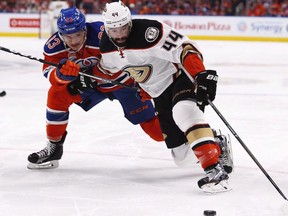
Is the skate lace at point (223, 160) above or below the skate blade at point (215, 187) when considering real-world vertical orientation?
below

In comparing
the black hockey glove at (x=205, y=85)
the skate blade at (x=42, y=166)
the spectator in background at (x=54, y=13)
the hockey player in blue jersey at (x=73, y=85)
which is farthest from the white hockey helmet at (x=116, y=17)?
the spectator in background at (x=54, y=13)

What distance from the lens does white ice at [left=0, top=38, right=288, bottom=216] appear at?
101 inches

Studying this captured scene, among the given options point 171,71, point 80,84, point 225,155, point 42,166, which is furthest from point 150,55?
point 42,166

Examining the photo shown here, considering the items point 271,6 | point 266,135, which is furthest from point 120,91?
point 271,6

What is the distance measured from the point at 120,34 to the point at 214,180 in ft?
2.53

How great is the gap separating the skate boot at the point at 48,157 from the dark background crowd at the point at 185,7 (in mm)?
10411

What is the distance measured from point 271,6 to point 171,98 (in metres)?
11.1

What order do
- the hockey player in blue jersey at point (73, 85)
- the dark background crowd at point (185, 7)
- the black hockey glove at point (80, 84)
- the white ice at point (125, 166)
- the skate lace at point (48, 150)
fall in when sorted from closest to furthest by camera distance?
the white ice at point (125, 166) → the hockey player in blue jersey at point (73, 85) → the black hockey glove at point (80, 84) → the skate lace at point (48, 150) → the dark background crowd at point (185, 7)

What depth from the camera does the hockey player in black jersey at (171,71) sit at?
269 centimetres

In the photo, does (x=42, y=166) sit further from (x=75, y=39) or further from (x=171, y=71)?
(x=171, y=71)

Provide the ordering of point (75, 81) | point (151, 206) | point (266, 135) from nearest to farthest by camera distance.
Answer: point (151, 206)
point (75, 81)
point (266, 135)

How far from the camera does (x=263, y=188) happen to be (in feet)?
9.30

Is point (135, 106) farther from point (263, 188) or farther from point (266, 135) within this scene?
point (266, 135)

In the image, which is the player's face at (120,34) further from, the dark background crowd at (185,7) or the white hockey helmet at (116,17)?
the dark background crowd at (185,7)
